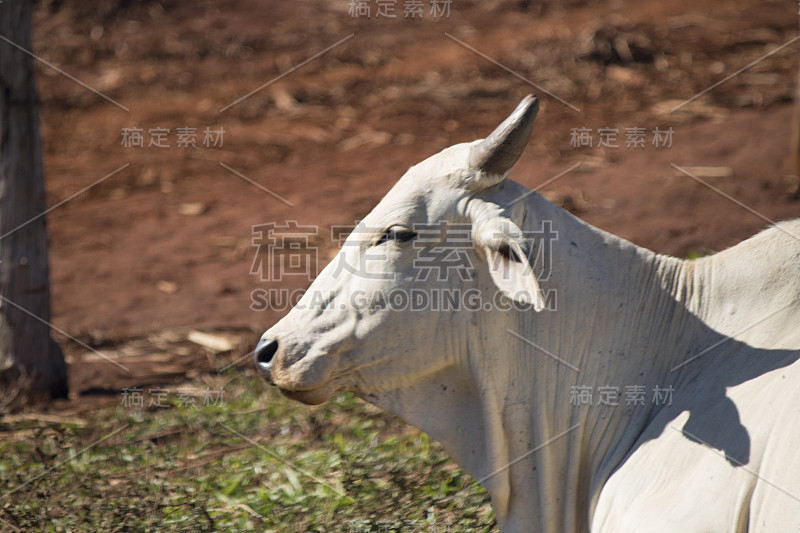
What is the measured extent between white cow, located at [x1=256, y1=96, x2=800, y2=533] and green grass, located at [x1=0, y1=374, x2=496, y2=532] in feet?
2.87

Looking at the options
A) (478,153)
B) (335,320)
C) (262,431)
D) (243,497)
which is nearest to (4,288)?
(262,431)

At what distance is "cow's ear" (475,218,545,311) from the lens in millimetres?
2664

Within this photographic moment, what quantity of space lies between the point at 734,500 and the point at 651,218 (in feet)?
17.0

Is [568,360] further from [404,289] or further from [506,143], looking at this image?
[506,143]

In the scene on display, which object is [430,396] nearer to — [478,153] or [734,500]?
[478,153]

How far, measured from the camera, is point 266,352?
Result: 9.82 ft

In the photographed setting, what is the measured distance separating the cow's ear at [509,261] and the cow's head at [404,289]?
85 mm

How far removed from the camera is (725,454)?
2.59 meters

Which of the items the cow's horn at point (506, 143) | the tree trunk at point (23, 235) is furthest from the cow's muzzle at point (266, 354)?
the tree trunk at point (23, 235)

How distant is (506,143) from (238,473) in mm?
2480

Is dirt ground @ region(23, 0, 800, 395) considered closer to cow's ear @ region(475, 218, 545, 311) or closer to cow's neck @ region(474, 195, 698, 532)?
cow's neck @ region(474, 195, 698, 532)

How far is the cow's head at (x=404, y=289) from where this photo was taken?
2945 mm

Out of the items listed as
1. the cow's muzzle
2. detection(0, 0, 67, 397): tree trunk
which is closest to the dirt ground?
detection(0, 0, 67, 397): tree trunk

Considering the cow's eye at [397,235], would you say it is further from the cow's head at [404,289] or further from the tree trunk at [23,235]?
the tree trunk at [23,235]
